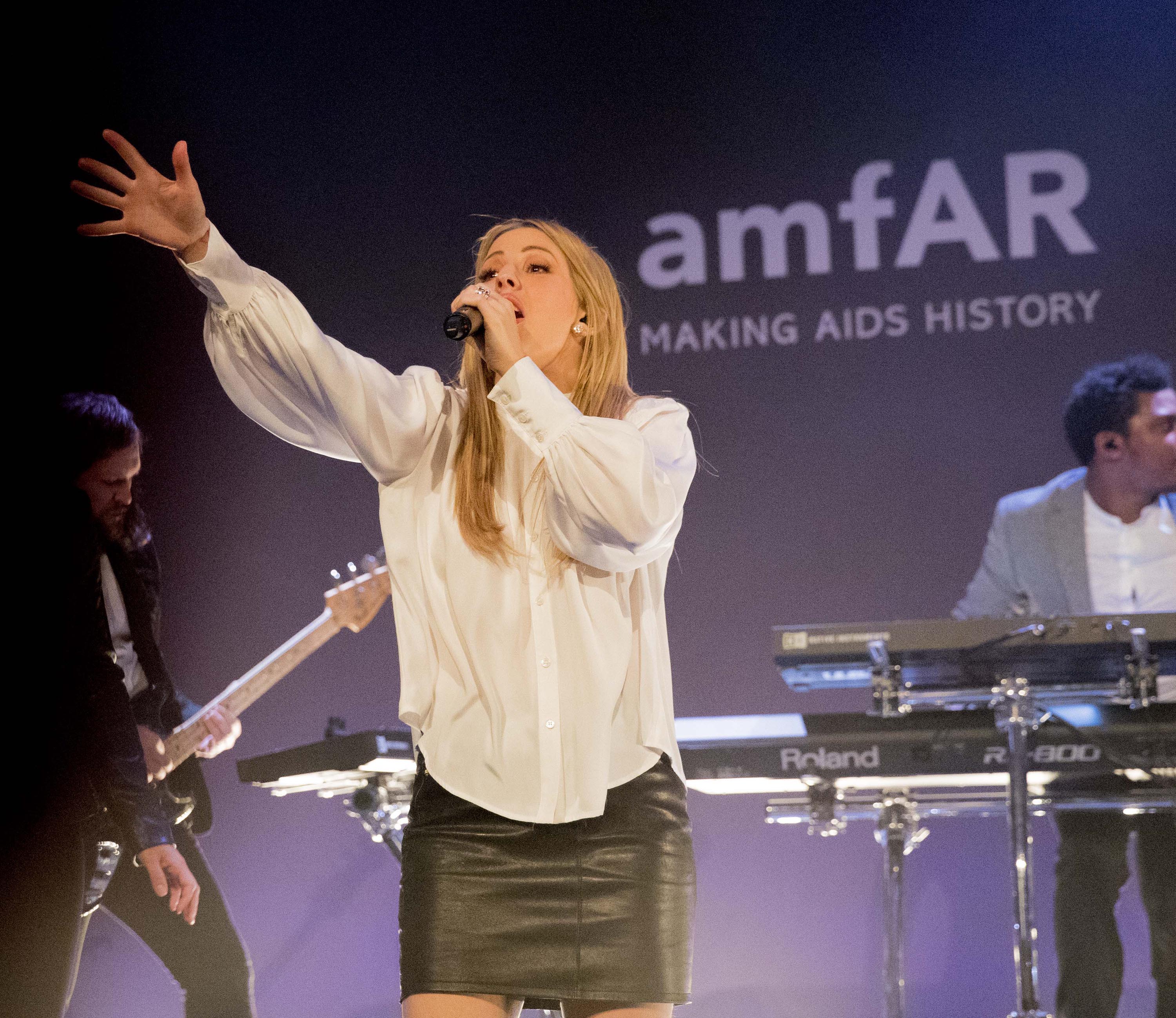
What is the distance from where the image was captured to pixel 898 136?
4812 millimetres

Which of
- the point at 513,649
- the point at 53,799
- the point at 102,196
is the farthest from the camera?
the point at 53,799

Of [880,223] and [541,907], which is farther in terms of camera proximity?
[880,223]

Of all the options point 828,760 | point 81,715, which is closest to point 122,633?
point 81,715

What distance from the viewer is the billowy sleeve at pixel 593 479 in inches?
59.2

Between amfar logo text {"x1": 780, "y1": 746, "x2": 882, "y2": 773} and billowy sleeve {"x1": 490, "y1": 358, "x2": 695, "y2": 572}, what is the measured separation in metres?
1.53

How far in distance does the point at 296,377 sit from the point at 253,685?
2898 mm

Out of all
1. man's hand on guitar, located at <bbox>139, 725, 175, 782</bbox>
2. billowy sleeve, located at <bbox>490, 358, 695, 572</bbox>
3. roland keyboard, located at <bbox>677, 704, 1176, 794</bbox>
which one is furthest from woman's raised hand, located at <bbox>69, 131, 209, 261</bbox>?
man's hand on guitar, located at <bbox>139, 725, 175, 782</bbox>

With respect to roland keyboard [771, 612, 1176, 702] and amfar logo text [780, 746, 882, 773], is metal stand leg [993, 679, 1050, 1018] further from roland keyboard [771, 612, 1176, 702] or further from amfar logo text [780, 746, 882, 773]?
amfar logo text [780, 746, 882, 773]

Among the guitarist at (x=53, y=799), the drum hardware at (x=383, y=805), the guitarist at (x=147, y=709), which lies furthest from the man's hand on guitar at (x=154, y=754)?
the guitarist at (x=53, y=799)

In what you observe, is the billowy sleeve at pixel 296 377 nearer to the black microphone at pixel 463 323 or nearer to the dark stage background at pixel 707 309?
the black microphone at pixel 463 323

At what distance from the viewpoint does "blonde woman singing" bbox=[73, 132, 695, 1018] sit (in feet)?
4.96

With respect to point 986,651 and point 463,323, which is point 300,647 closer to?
point 986,651

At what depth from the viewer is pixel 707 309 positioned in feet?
16.1

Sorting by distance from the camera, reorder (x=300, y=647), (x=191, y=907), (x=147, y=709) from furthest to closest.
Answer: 1. (x=300, y=647)
2. (x=147, y=709)
3. (x=191, y=907)
